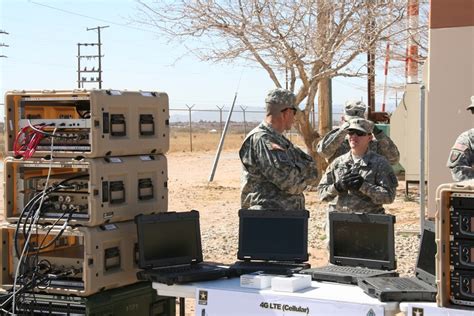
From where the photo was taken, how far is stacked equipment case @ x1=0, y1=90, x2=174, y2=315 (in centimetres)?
506

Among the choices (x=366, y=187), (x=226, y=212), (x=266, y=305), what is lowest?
(x=226, y=212)

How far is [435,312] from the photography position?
4.02 meters

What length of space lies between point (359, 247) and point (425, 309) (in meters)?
0.93

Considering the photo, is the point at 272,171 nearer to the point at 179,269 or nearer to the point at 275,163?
the point at 275,163

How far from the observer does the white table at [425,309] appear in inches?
155

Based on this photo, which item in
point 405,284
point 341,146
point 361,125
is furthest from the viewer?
point 341,146

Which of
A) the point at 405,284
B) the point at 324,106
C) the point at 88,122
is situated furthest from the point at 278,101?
the point at 324,106

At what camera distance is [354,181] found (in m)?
5.71

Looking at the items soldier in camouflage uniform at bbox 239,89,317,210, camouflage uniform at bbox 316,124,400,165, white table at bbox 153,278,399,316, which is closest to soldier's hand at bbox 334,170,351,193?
soldier in camouflage uniform at bbox 239,89,317,210

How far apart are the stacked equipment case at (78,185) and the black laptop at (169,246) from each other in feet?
0.69

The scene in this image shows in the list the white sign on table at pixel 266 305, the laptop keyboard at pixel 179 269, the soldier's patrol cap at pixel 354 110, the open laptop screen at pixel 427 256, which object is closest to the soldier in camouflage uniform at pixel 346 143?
the soldier's patrol cap at pixel 354 110

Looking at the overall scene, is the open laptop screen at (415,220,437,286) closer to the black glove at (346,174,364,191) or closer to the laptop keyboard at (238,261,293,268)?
the laptop keyboard at (238,261,293,268)

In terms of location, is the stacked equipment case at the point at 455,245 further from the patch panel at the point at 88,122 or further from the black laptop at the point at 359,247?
the patch panel at the point at 88,122

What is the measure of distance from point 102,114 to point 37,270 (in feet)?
3.43
